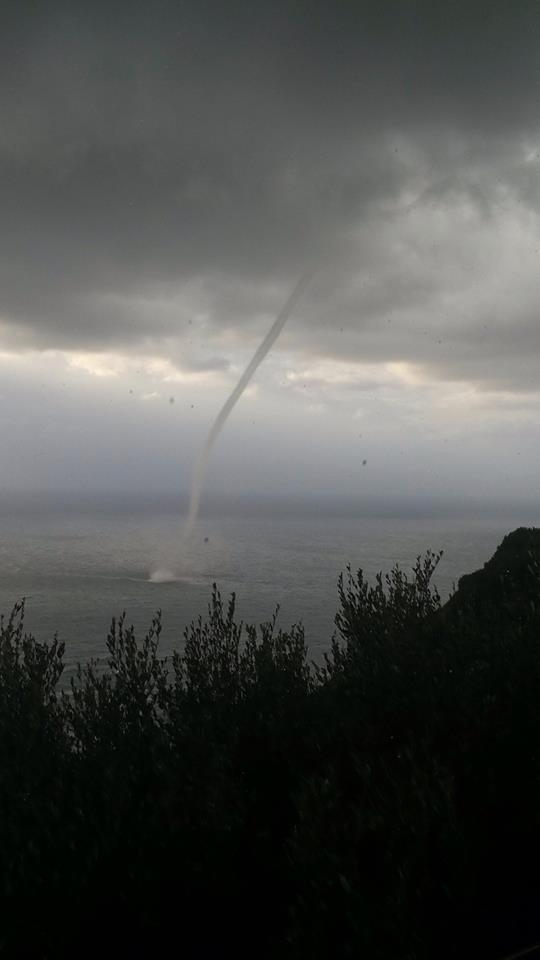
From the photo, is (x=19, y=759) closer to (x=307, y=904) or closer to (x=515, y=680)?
(x=307, y=904)

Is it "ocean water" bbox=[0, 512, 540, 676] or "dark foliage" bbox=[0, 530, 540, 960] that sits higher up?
"dark foliage" bbox=[0, 530, 540, 960]

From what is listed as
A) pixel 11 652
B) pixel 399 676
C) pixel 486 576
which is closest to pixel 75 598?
pixel 486 576

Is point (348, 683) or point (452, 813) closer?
point (452, 813)

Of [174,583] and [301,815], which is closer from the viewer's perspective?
[301,815]

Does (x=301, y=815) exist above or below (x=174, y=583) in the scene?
above

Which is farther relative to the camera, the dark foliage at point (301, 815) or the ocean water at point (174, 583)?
the ocean water at point (174, 583)

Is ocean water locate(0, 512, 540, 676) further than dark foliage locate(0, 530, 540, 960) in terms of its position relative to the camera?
Yes

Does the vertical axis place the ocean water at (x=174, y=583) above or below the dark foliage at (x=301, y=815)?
below

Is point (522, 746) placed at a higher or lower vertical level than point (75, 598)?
higher
